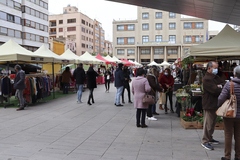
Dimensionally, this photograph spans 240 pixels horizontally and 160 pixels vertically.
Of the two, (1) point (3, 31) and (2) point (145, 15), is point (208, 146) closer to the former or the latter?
(1) point (3, 31)

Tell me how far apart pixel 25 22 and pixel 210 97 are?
156ft

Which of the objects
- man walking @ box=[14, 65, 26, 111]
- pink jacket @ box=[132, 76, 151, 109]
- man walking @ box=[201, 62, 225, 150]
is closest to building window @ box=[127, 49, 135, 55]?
man walking @ box=[14, 65, 26, 111]

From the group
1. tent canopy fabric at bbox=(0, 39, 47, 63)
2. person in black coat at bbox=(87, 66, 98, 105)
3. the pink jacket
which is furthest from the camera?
person in black coat at bbox=(87, 66, 98, 105)

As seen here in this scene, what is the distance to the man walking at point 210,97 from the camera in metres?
4.36

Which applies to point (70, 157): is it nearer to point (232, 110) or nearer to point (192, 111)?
point (232, 110)

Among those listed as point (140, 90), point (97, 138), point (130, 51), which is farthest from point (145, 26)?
point (97, 138)

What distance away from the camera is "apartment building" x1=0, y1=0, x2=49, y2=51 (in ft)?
129

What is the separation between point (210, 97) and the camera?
4.47 metres

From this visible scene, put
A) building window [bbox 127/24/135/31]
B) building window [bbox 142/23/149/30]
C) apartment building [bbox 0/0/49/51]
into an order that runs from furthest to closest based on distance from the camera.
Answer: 1. building window [bbox 127/24/135/31]
2. building window [bbox 142/23/149/30]
3. apartment building [bbox 0/0/49/51]

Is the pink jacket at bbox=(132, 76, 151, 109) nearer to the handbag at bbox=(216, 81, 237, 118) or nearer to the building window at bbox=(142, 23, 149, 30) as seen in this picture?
the handbag at bbox=(216, 81, 237, 118)

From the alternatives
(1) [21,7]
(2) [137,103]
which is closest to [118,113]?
(2) [137,103]

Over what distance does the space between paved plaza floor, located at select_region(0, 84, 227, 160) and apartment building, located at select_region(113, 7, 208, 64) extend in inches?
2192

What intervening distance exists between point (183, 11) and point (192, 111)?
8.85 m

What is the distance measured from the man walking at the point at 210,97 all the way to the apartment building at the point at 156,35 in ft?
189
